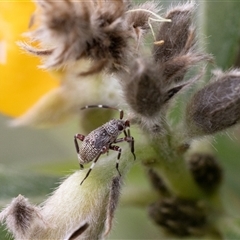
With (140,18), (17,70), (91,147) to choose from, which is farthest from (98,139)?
(140,18)

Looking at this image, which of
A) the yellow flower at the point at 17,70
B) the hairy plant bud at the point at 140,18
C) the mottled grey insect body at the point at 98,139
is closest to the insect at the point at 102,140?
the mottled grey insect body at the point at 98,139

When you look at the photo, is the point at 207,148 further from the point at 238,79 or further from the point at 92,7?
the point at 92,7

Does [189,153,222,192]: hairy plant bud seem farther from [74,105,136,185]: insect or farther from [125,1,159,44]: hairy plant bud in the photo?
[125,1,159,44]: hairy plant bud

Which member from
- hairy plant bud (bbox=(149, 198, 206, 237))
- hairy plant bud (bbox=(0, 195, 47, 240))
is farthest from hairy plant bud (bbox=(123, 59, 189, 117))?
hairy plant bud (bbox=(149, 198, 206, 237))

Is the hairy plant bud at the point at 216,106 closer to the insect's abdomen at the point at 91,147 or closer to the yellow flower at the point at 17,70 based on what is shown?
the insect's abdomen at the point at 91,147

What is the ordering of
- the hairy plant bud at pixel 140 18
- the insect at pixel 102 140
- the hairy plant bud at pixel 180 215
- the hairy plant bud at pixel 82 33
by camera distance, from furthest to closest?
the hairy plant bud at pixel 180 215 → the insect at pixel 102 140 → the hairy plant bud at pixel 140 18 → the hairy plant bud at pixel 82 33
